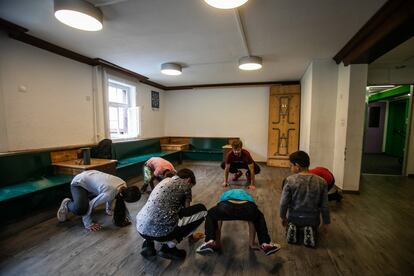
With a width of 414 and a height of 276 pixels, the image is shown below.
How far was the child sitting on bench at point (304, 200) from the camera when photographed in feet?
6.35

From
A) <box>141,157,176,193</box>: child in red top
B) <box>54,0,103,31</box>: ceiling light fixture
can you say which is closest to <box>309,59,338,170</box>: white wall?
<box>141,157,176,193</box>: child in red top

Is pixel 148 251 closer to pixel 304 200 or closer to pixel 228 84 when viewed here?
pixel 304 200

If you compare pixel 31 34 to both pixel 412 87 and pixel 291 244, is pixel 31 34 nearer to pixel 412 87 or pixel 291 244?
pixel 291 244

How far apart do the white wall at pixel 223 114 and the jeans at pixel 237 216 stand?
4.79m

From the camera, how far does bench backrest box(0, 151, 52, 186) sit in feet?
8.66

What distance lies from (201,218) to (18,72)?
3359 mm

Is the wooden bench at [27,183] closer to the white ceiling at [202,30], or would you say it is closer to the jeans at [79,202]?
the jeans at [79,202]

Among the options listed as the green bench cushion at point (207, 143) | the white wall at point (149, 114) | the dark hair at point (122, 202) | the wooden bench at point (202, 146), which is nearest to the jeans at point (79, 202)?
the dark hair at point (122, 202)

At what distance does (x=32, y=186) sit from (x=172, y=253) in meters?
2.14

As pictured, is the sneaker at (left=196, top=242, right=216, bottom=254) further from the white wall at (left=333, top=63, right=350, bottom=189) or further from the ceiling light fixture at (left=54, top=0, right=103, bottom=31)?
the white wall at (left=333, top=63, right=350, bottom=189)

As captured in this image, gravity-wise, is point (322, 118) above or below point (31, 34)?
below

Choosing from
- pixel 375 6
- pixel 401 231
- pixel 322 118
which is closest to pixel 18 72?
pixel 375 6

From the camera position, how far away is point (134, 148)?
5.12 metres

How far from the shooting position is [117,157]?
14.8ft
